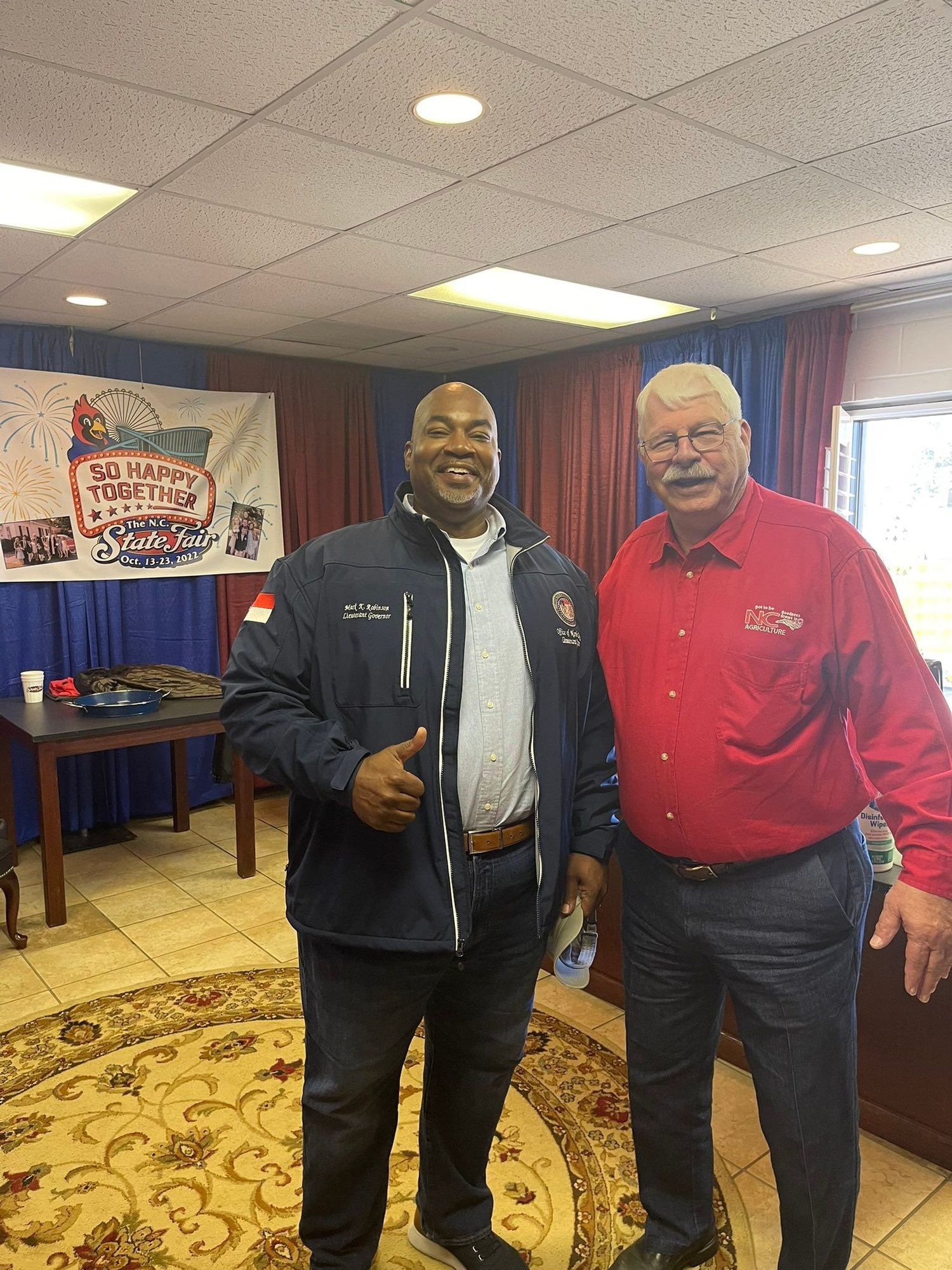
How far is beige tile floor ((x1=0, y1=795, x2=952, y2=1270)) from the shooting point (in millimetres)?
2062

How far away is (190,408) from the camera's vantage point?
16.1ft

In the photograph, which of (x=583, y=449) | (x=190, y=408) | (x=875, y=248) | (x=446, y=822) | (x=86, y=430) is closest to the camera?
(x=446, y=822)

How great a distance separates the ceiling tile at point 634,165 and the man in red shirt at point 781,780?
0.88 metres

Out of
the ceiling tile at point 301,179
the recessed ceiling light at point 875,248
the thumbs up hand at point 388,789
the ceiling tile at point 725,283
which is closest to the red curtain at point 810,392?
the ceiling tile at point 725,283

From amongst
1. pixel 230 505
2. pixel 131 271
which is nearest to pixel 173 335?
pixel 230 505

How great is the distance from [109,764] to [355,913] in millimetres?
3628

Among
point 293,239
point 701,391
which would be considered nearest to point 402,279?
point 293,239

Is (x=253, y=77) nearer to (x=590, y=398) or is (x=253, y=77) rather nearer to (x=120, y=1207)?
(x=120, y=1207)

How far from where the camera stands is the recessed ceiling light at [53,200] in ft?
8.77

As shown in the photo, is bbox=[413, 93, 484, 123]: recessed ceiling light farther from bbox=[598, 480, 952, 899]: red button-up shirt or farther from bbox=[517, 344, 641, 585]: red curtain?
bbox=[517, 344, 641, 585]: red curtain

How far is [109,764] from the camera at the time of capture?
4.83m

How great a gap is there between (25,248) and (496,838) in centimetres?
267

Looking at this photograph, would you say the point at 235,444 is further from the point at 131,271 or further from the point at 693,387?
the point at 693,387

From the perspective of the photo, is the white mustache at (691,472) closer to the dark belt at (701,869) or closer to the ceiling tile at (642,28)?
the dark belt at (701,869)
